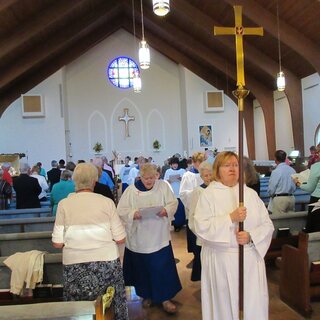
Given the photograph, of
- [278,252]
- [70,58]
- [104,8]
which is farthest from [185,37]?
[278,252]

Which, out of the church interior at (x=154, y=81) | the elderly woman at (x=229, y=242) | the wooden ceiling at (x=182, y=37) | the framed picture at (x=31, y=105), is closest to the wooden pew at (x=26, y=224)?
the elderly woman at (x=229, y=242)

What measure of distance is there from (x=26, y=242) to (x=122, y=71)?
14343 mm

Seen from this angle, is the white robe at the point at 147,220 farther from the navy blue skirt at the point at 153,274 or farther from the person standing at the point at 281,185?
the person standing at the point at 281,185

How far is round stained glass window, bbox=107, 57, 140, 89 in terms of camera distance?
17.5 m

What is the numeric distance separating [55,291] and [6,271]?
17.2 inches

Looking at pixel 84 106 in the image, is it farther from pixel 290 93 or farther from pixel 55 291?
pixel 55 291

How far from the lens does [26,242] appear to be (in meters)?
4.11

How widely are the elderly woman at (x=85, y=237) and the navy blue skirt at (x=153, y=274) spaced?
0.99 m

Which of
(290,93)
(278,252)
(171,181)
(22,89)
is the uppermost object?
(22,89)

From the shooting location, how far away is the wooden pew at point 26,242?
4.04 metres

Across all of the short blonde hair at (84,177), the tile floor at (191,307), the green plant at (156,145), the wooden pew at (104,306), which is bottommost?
the tile floor at (191,307)

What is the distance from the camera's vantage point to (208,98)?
16.8m

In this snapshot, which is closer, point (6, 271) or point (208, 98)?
point (6, 271)

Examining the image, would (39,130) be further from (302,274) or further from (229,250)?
(229,250)
